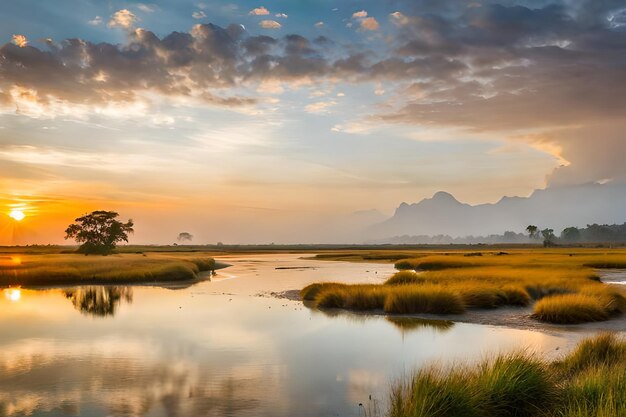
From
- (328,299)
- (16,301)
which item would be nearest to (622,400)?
(328,299)

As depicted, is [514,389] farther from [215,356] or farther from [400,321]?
→ [400,321]

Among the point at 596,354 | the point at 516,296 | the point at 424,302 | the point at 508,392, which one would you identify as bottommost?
the point at 516,296

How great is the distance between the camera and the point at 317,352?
20.3 metres

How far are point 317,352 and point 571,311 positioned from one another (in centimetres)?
1488

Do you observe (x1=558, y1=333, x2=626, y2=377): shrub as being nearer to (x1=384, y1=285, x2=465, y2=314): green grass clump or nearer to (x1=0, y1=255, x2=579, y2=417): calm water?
(x1=0, y1=255, x2=579, y2=417): calm water

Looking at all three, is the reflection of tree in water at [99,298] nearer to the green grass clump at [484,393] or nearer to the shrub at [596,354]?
the green grass clump at [484,393]

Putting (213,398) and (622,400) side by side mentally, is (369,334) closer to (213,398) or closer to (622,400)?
(213,398)

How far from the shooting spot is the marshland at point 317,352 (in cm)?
1198

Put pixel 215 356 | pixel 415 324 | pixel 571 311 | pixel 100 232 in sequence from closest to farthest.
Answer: pixel 215 356, pixel 571 311, pixel 415 324, pixel 100 232

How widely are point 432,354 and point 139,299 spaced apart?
27534 millimetres

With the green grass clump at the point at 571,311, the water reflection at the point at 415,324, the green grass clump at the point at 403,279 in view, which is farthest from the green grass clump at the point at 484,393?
the green grass clump at the point at 403,279

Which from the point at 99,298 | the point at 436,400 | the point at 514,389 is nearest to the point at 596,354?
the point at 514,389

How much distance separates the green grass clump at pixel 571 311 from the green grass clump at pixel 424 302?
15.3 feet

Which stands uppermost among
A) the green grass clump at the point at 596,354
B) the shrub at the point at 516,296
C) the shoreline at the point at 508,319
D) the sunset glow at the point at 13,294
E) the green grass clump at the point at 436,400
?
the green grass clump at the point at 436,400
